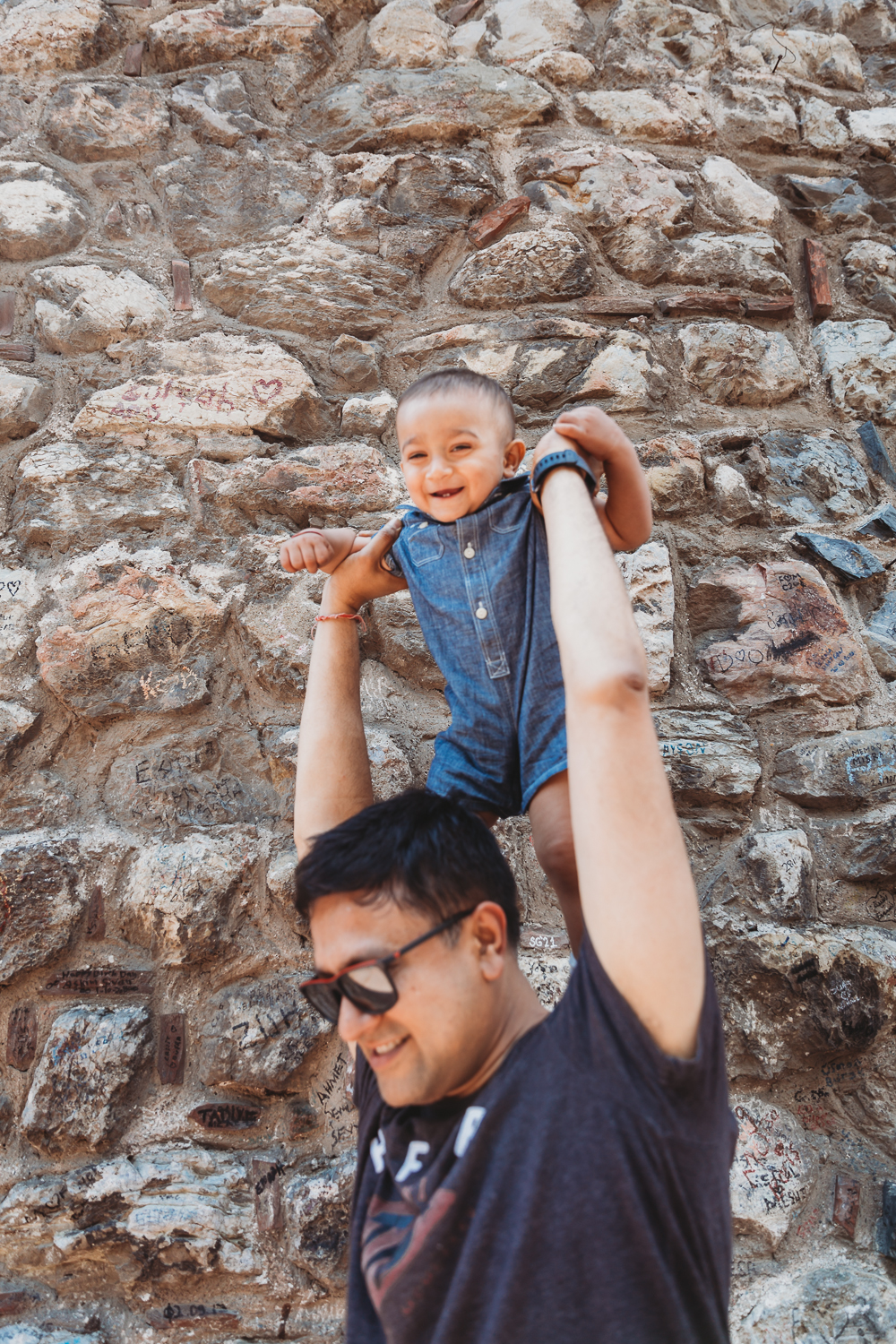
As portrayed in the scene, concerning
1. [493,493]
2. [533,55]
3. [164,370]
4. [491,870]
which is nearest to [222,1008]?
[491,870]

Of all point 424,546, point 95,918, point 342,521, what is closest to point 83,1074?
point 95,918

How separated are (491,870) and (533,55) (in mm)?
2324

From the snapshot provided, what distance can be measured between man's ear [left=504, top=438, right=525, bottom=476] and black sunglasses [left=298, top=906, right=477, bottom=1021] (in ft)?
1.97

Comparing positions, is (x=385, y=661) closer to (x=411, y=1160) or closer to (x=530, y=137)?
(x=411, y=1160)

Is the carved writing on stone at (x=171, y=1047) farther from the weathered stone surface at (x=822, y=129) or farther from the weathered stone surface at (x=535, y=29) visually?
the weathered stone surface at (x=822, y=129)

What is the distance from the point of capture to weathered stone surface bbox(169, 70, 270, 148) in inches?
91.2

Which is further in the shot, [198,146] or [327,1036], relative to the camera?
[198,146]

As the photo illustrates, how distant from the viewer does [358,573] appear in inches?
50.3

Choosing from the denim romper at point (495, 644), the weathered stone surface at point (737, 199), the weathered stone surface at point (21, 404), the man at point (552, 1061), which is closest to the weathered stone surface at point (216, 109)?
the weathered stone surface at point (21, 404)

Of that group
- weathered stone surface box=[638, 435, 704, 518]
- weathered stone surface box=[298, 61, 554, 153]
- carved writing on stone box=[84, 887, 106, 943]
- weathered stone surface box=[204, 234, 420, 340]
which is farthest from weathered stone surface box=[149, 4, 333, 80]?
carved writing on stone box=[84, 887, 106, 943]

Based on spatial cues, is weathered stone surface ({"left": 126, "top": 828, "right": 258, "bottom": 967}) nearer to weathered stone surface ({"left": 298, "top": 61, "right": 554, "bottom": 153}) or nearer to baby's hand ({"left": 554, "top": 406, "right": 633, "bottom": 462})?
baby's hand ({"left": 554, "top": 406, "right": 633, "bottom": 462})

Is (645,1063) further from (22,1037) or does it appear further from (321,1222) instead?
(22,1037)

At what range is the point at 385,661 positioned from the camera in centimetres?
185

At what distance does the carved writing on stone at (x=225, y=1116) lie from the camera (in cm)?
149
